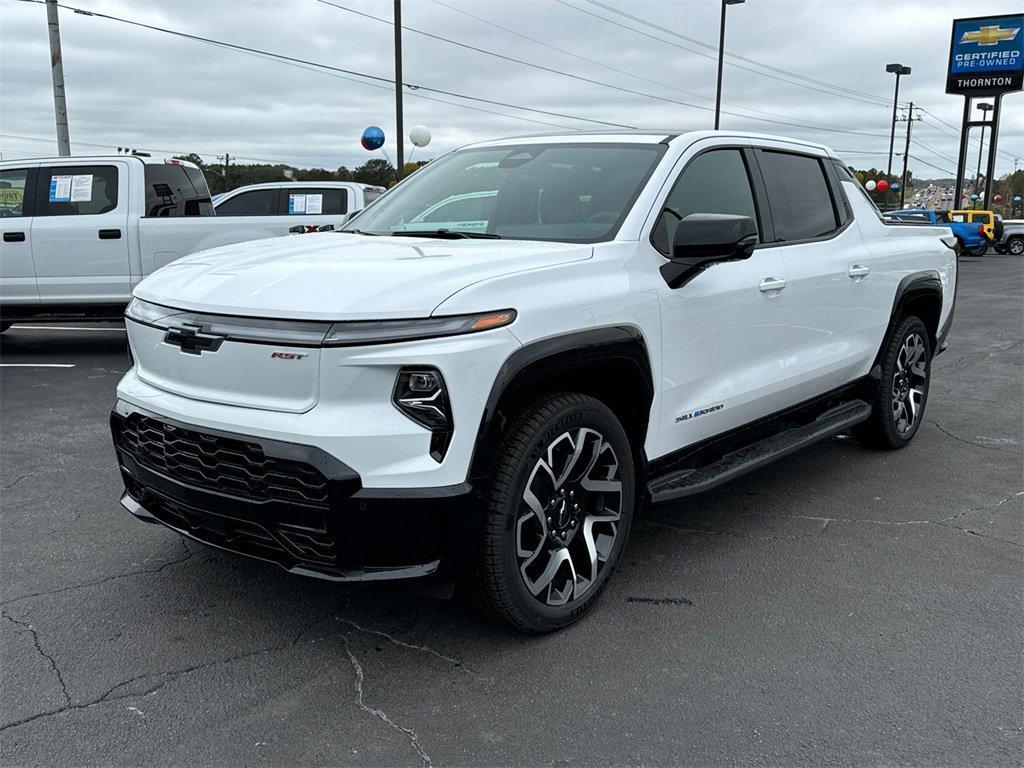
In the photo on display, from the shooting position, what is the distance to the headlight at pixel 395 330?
279cm

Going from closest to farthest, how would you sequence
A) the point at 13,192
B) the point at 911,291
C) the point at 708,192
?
the point at 708,192, the point at 911,291, the point at 13,192

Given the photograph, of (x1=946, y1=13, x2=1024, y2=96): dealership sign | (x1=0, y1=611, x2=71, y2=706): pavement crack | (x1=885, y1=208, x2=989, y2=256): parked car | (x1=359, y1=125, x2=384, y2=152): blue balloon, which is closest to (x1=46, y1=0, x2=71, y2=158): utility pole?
(x1=359, y1=125, x2=384, y2=152): blue balloon

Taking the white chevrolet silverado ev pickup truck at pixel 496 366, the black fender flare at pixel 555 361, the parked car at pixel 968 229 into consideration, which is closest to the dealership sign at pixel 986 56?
the parked car at pixel 968 229

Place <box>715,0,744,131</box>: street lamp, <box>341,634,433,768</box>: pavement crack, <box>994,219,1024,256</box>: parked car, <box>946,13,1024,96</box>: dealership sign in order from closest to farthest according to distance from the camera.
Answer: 1. <box>341,634,433,768</box>: pavement crack
2. <box>715,0,744,131</box>: street lamp
3. <box>994,219,1024,256</box>: parked car
4. <box>946,13,1024,96</box>: dealership sign

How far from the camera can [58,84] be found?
17.2 meters

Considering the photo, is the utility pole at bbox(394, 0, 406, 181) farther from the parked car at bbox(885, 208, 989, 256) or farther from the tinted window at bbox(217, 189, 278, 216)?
the parked car at bbox(885, 208, 989, 256)

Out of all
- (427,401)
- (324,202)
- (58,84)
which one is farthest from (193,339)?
(58,84)

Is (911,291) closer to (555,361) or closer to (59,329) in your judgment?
(555,361)

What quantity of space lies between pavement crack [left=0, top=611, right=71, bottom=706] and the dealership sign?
58377 mm

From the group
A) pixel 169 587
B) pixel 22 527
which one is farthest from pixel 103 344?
pixel 169 587

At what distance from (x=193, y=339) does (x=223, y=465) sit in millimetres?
448

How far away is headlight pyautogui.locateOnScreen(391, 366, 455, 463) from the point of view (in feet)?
9.21

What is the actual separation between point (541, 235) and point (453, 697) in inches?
72.8

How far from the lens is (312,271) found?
3.11 m
